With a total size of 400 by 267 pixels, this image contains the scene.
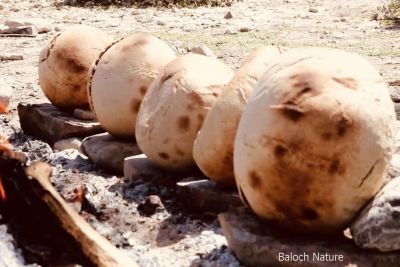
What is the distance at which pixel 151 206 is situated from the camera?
15.0 ft

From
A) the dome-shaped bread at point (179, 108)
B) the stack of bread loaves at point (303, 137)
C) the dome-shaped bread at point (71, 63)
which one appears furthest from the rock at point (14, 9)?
the stack of bread loaves at point (303, 137)

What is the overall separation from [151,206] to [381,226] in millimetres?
1574

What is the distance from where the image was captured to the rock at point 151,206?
4.55 m

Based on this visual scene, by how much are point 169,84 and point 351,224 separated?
1.66m

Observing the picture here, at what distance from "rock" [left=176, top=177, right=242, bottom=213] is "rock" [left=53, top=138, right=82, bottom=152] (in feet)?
5.72

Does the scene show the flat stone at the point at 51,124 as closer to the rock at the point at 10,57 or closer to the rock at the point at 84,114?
the rock at the point at 84,114

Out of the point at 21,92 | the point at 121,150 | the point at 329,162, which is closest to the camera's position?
the point at 329,162

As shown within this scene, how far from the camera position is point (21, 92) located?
841 cm

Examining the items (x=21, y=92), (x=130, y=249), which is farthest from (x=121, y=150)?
(x=21, y=92)

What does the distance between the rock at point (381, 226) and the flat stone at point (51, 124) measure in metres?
3.17

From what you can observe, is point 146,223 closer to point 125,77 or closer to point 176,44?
point 125,77

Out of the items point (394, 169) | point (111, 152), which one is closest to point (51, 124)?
point (111, 152)

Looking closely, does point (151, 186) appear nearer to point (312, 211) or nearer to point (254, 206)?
point (254, 206)

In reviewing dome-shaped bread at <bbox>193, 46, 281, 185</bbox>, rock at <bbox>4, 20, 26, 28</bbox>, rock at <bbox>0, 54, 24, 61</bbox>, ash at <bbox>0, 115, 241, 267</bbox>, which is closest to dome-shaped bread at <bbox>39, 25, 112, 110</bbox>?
ash at <bbox>0, 115, 241, 267</bbox>
